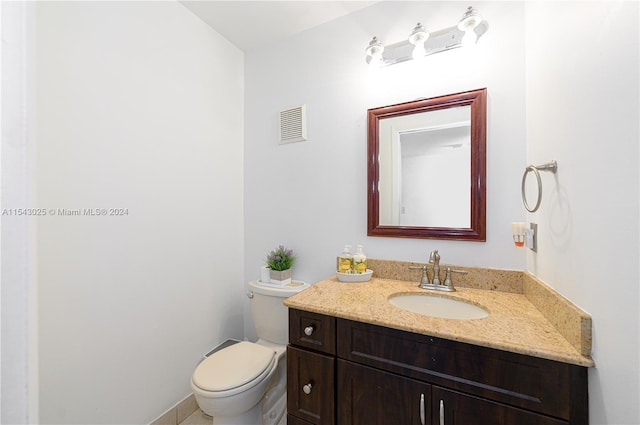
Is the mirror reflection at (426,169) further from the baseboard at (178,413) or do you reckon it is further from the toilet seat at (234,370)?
the baseboard at (178,413)

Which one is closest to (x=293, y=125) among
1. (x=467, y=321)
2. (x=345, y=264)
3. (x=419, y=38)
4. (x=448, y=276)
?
(x=419, y=38)

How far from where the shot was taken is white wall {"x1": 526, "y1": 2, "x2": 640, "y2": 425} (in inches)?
22.1

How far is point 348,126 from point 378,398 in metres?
1.38

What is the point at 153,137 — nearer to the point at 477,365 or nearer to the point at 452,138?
the point at 452,138

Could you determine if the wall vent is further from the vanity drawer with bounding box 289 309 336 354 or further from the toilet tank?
the vanity drawer with bounding box 289 309 336 354

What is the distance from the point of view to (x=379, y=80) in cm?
150

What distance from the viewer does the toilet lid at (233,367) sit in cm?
119

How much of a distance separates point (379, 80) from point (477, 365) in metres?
1.44

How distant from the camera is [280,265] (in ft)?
5.56

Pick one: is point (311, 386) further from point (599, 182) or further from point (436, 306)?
point (599, 182)

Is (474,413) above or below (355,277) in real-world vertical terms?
below

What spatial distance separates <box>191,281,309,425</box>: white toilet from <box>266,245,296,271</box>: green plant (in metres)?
0.12

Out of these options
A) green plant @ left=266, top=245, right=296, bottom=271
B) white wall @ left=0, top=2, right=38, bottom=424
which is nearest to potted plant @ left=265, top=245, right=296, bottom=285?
green plant @ left=266, top=245, right=296, bottom=271

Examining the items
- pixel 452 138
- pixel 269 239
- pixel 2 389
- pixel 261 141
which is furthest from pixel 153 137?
pixel 452 138
